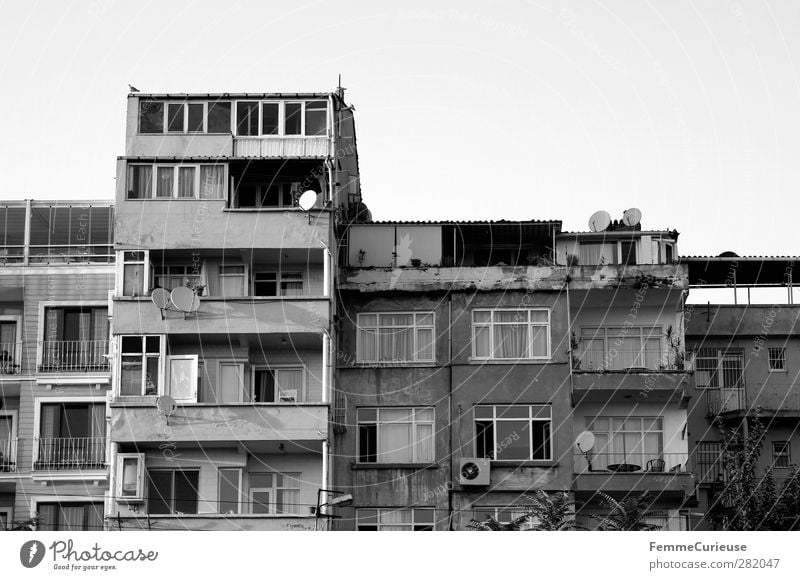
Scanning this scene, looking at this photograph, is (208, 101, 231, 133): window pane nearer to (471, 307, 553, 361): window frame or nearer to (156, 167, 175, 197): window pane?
A: (156, 167, 175, 197): window pane

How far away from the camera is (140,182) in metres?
54.2

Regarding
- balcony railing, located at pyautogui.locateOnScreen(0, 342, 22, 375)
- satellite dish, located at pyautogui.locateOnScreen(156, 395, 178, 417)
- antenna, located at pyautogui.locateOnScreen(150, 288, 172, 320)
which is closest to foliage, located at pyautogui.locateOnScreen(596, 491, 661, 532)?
satellite dish, located at pyautogui.locateOnScreen(156, 395, 178, 417)

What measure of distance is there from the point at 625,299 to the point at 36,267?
19.8m

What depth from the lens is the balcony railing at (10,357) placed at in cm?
5469

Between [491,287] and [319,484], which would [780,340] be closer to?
[491,287]

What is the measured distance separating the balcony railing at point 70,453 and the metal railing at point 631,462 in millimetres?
15581

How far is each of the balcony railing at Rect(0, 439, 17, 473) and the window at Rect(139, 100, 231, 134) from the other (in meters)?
11.1

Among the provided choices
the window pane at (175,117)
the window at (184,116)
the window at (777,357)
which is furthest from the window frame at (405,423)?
the window at (777,357)

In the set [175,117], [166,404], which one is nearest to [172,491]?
[166,404]

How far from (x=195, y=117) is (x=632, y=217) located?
15.2 meters

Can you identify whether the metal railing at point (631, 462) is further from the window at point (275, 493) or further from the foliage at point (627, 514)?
the window at point (275, 493)

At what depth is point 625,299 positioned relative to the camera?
5600 centimetres

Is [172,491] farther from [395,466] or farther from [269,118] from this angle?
[269,118]

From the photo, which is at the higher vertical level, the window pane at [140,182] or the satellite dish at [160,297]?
the window pane at [140,182]
